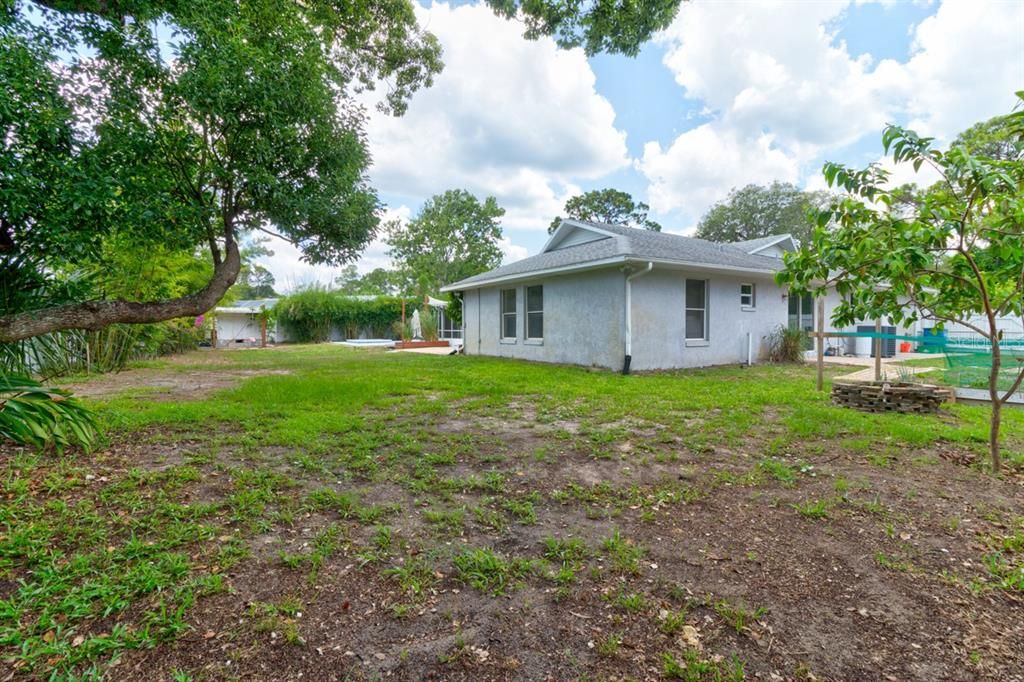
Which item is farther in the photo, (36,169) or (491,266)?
(491,266)

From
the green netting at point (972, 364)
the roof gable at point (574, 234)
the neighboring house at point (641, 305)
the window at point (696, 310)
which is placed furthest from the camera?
the roof gable at point (574, 234)

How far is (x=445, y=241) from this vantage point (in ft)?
111

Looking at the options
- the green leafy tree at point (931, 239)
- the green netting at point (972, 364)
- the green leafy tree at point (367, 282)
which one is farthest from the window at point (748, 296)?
the green leafy tree at point (367, 282)

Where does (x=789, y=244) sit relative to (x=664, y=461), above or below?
above

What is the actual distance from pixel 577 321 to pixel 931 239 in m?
7.84

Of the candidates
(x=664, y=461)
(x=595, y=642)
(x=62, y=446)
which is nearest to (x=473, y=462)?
(x=664, y=461)

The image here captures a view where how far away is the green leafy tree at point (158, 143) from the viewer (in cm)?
395

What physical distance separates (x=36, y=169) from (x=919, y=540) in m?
6.87

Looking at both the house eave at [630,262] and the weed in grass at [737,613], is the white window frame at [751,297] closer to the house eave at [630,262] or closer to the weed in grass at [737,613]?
the house eave at [630,262]

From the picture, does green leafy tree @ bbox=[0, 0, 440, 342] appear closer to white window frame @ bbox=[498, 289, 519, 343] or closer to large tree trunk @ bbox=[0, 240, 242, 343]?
large tree trunk @ bbox=[0, 240, 242, 343]

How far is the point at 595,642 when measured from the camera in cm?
179

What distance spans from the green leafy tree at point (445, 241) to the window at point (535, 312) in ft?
72.2

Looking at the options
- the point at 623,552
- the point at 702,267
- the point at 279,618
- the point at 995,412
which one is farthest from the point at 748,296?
the point at 279,618

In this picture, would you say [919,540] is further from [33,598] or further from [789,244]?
[789,244]
